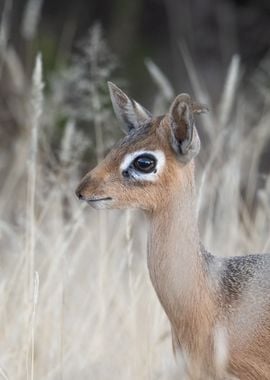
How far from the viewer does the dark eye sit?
4645mm

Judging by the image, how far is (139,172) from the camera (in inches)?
183

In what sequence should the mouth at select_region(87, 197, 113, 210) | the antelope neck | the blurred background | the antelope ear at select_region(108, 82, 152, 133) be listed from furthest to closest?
1. the blurred background
2. the antelope ear at select_region(108, 82, 152, 133)
3. the antelope neck
4. the mouth at select_region(87, 197, 113, 210)

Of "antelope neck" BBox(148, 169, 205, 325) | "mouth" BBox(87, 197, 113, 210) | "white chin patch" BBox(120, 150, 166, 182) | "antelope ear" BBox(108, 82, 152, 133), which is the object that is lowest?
"antelope neck" BBox(148, 169, 205, 325)

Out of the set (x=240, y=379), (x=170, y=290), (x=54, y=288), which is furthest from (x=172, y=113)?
(x=54, y=288)

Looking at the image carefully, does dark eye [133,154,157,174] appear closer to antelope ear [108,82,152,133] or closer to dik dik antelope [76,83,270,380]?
dik dik antelope [76,83,270,380]

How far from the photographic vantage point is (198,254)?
4.76 m

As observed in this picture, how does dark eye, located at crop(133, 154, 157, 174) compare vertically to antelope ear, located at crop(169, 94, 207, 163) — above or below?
below

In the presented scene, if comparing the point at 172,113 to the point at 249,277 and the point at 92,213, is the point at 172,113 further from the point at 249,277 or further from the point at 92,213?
the point at 92,213

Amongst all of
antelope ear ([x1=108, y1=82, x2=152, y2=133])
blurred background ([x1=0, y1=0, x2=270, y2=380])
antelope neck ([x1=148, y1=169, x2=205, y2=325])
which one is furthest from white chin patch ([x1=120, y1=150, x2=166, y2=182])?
blurred background ([x1=0, y1=0, x2=270, y2=380])

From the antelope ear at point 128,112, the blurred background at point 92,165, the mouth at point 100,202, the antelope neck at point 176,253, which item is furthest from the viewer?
the blurred background at point 92,165

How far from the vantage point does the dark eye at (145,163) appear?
4645 mm

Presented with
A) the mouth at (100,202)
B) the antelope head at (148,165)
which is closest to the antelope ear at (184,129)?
the antelope head at (148,165)

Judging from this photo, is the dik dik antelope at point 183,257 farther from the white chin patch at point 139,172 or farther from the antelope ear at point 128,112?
the antelope ear at point 128,112

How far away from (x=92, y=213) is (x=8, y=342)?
3609mm
